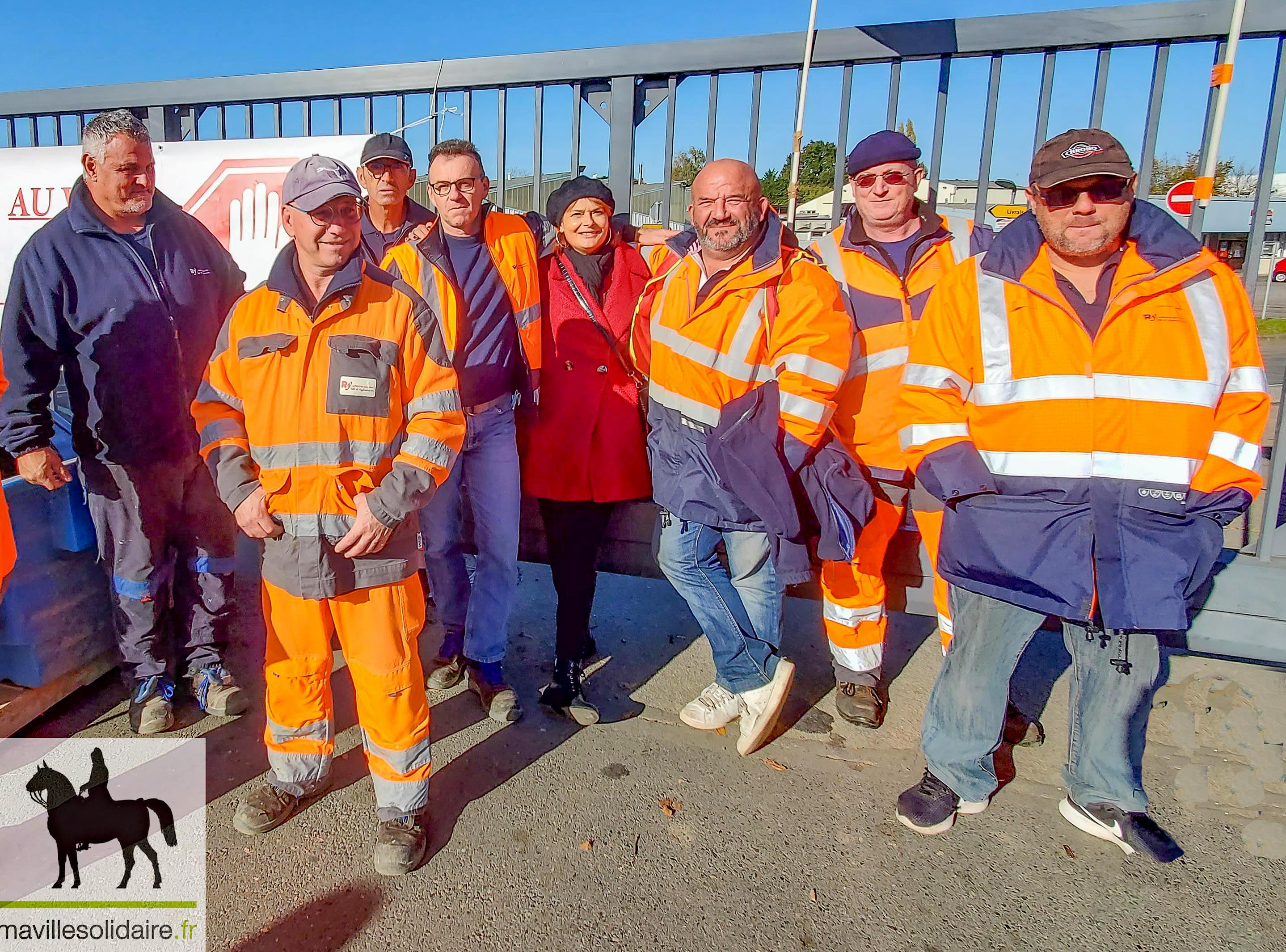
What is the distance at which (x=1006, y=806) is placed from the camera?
2822mm

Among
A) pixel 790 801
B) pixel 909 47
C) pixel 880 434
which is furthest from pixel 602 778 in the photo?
pixel 909 47

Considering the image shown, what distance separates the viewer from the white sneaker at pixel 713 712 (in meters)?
3.26

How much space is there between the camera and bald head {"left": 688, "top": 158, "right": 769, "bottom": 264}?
271 centimetres

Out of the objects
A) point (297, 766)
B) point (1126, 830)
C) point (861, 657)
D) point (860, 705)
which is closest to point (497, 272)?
point (297, 766)

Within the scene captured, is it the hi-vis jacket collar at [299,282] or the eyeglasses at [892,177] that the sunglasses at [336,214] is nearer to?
the hi-vis jacket collar at [299,282]

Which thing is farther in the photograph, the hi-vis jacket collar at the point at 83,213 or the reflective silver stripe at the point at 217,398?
the hi-vis jacket collar at the point at 83,213

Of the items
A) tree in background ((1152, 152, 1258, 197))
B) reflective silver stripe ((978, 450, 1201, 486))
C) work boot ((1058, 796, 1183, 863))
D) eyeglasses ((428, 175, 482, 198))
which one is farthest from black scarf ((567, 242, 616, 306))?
tree in background ((1152, 152, 1258, 197))

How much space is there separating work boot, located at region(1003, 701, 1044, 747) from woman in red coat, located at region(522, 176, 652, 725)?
1688 mm

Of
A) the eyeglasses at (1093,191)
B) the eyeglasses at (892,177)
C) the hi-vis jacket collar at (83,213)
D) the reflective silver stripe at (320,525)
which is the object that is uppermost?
the eyeglasses at (892,177)

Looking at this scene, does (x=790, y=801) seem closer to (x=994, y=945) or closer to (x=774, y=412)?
(x=994, y=945)

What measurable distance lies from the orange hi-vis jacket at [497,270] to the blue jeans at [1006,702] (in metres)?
1.80

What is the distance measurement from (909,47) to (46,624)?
A: 13.2ft

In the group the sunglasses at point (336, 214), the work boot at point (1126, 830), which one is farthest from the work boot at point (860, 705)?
the sunglasses at point (336, 214)

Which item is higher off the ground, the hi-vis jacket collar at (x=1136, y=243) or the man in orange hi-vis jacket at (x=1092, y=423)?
the hi-vis jacket collar at (x=1136, y=243)
